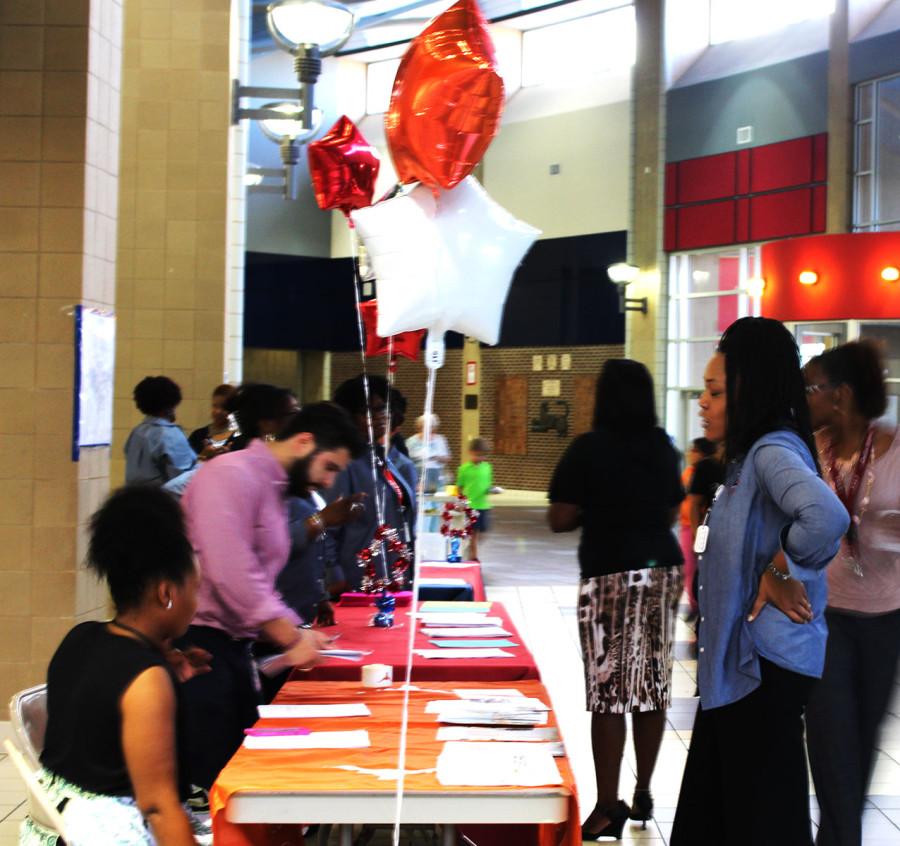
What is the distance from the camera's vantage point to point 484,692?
3.06m

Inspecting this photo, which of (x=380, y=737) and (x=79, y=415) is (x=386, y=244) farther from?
(x=79, y=415)

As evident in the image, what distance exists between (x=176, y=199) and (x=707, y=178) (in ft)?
33.6

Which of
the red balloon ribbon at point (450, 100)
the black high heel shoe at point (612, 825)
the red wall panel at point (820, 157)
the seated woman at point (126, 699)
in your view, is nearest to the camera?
the seated woman at point (126, 699)

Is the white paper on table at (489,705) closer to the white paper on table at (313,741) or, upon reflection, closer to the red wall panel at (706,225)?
the white paper on table at (313,741)

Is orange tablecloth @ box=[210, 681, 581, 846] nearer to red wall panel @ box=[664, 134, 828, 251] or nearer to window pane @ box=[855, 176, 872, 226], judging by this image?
window pane @ box=[855, 176, 872, 226]

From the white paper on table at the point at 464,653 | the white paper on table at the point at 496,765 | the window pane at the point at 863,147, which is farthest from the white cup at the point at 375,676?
the window pane at the point at 863,147

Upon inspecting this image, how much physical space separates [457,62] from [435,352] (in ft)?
2.84

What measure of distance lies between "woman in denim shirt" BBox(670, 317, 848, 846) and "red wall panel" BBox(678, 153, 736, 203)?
48.8 ft

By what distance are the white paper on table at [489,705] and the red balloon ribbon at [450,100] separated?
1.36 m

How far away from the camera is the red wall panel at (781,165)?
15.5m

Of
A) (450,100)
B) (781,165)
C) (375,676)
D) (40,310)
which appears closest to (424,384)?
(781,165)

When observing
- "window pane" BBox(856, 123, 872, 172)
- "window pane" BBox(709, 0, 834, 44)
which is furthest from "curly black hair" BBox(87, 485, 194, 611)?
"window pane" BBox(709, 0, 834, 44)

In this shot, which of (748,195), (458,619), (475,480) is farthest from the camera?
(748,195)

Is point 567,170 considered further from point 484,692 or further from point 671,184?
point 484,692
